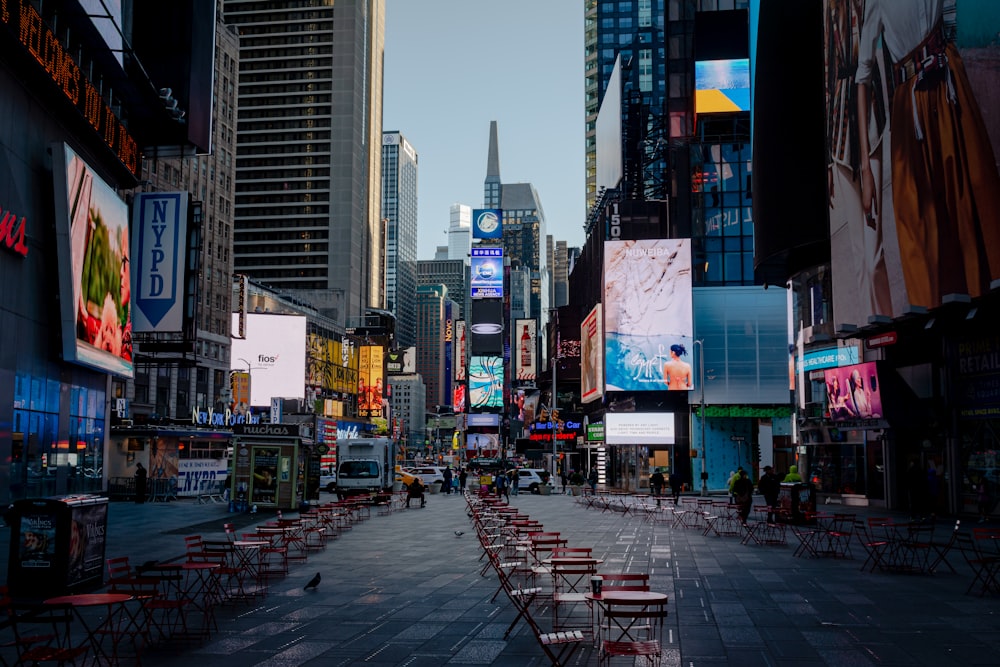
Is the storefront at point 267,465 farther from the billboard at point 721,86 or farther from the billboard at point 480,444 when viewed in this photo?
Result: the billboard at point 480,444

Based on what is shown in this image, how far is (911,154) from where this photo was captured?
26547mm

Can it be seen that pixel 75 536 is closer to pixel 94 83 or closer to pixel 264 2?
pixel 94 83

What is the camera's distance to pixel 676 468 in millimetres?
67000

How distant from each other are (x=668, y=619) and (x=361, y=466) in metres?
34.4

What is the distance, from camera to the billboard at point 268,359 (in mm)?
98062

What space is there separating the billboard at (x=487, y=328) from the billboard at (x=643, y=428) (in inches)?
2494

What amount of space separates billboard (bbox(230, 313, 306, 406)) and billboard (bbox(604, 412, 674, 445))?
43337mm

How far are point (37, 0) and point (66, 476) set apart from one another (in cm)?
1666

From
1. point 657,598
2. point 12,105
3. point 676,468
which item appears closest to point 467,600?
point 657,598

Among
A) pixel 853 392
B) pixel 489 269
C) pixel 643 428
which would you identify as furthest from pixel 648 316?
pixel 489 269

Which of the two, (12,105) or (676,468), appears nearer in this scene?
(12,105)

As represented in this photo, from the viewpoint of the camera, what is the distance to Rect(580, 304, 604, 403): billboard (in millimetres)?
71688

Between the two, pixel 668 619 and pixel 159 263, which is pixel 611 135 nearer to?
pixel 159 263

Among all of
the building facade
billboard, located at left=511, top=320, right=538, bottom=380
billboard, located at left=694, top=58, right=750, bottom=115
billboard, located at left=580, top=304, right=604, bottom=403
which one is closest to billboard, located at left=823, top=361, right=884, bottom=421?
billboard, located at left=580, top=304, right=604, bottom=403
